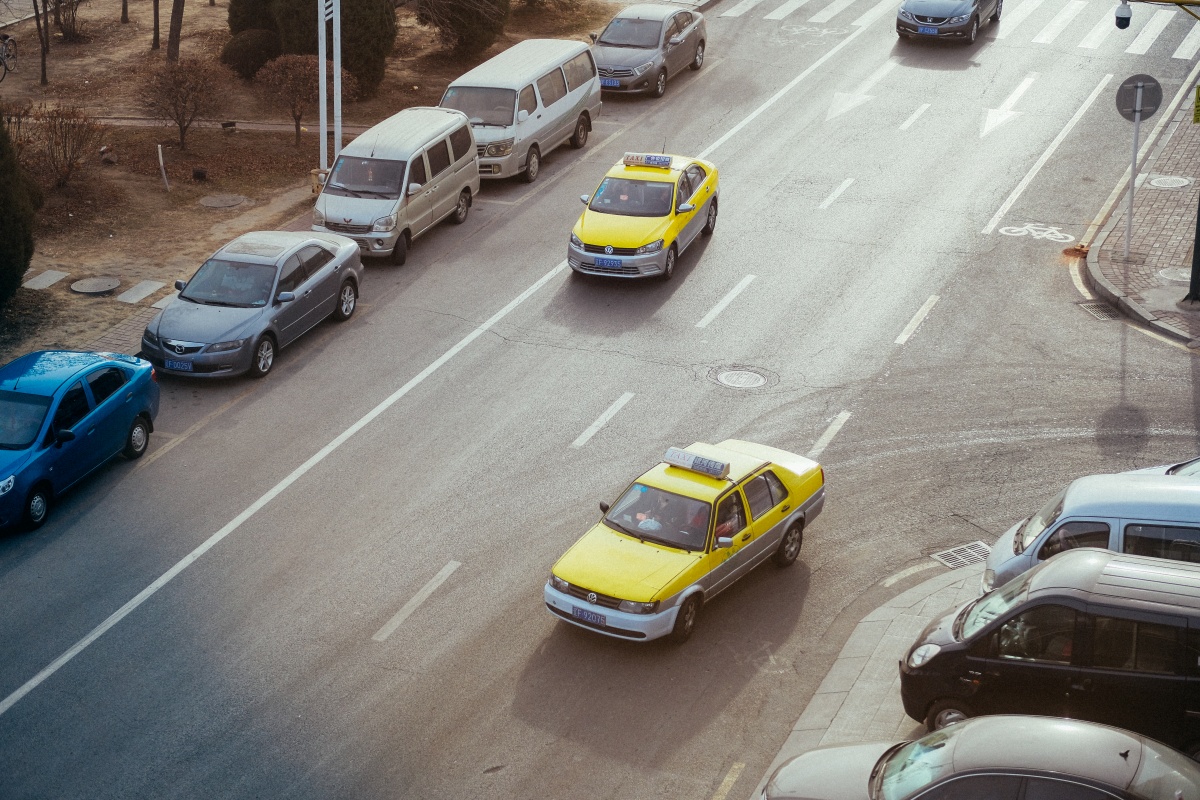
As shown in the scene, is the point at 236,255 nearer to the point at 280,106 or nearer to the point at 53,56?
the point at 280,106

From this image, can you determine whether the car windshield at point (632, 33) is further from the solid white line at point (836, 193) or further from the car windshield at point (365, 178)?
the car windshield at point (365, 178)

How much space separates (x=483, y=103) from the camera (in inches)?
1096

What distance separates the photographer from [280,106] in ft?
100

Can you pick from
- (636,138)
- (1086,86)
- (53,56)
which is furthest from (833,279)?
(53,56)

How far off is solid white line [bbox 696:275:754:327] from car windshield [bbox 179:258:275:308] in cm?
680

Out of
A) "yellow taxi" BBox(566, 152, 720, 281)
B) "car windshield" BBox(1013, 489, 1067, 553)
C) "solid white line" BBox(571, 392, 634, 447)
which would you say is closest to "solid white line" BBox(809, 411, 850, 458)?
"solid white line" BBox(571, 392, 634, 447)

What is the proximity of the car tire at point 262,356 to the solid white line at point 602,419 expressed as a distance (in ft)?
16.8

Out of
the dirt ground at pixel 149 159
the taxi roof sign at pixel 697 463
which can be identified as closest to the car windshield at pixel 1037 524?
the taxi roof sign at pixel 697 463

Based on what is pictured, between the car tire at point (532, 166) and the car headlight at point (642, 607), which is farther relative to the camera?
the car tire at point (532, 166)

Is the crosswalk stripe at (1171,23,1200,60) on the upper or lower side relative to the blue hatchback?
upper

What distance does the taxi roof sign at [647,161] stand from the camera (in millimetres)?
24031

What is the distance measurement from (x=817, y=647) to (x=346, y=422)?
25.5 feet

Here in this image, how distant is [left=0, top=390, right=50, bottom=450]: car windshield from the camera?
1667 centimetres

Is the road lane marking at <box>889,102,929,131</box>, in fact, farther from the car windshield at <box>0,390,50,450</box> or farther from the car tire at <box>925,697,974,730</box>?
the car tire at <box>925,697,974,730</box>
